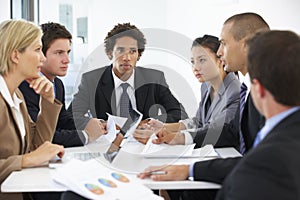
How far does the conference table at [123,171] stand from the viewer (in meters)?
1.43

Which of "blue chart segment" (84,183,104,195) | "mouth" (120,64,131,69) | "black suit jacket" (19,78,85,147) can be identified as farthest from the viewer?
"mouth" (120,64,131,69)

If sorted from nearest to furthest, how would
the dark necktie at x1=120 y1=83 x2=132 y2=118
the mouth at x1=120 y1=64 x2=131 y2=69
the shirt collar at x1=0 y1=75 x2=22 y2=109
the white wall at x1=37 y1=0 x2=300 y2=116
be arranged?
1. the shirt collar at x1=0 y1=75 x2=22 y2=109
2. the dark necktie at x1=120 y1=83 x2=132 y2=118
3. the mouth at x1=120 y1=64 x2=131 y2=69
4. the white wall at x1=37 y1=0 x2=300 y2=116

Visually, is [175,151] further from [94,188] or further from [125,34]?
[125,34]

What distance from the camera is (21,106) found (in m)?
1.96

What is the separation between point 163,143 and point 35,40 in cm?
74

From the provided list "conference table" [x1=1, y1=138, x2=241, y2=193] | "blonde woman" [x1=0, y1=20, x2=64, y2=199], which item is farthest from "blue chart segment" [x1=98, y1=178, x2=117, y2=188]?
"blonde woman" [x1=0, y1=20, x2=64, y2=199]

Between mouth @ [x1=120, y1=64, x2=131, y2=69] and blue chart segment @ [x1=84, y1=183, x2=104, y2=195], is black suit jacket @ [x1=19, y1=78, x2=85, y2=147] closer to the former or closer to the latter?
mouth @ [x1=120, y1=64, x2=131, y2=69]

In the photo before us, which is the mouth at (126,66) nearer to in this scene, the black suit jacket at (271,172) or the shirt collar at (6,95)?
the shirt collar at (6,95)

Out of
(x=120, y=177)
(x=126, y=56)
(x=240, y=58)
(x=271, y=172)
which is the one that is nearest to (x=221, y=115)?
(x=240, y=58)

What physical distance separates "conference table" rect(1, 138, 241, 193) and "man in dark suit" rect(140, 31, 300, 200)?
A: 29 centimetres

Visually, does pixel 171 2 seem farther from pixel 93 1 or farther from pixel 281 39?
pixel 281 39

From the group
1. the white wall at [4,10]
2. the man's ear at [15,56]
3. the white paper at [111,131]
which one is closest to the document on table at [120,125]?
the white paper at [111,131]

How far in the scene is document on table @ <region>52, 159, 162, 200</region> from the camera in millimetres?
1332

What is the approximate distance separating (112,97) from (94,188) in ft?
4.28
